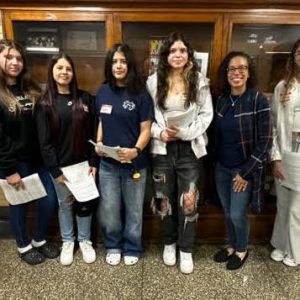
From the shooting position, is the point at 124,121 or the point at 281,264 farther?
the point at 281,264

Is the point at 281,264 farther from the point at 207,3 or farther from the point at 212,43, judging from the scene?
the point at 207,3

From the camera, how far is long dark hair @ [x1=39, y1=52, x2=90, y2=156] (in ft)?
5.86

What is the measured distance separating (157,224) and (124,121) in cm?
84

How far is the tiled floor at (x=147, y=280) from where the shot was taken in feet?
5.85

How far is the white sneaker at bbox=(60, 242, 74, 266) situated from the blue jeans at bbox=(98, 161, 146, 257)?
0.23m

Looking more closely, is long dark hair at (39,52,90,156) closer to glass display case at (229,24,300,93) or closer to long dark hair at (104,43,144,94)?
long dark hair at (104,43,144,94)

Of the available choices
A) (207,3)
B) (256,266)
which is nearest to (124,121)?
(207,3)

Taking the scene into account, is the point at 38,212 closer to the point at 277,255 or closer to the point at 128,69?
the point at 128,69

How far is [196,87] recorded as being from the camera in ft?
5.72

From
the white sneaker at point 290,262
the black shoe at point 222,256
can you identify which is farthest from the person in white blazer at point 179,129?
the white sneaker at point 290,262

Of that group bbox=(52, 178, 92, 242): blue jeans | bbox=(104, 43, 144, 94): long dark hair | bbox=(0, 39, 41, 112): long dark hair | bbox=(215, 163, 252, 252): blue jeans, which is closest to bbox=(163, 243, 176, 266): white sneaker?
bbox=(215, 163, 252, 252): blue jeans

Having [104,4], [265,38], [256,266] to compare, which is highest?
[104,4]

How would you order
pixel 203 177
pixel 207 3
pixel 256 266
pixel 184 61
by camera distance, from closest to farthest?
1. pixel 184 61
2. pixel 207 3
3. pixel 256 266
4. pixel 203 177

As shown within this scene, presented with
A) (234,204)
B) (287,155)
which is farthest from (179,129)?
(287,155)
